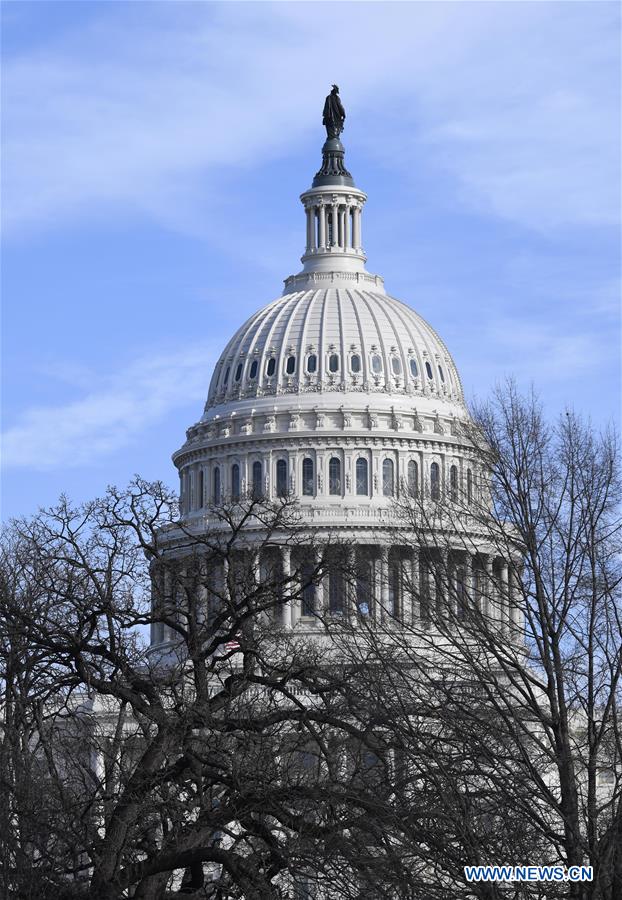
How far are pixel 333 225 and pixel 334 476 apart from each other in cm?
2148

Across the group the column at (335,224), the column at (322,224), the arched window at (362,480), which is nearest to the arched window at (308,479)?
the arched window at (362,480)

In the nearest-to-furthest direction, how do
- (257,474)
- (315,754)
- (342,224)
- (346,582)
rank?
1. (315,754)
2. (346,582)
3. (257,474)
4. (342,224)

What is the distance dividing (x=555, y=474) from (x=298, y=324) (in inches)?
3747

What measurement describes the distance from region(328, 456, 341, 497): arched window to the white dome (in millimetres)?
5063

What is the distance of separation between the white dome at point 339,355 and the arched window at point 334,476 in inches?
199

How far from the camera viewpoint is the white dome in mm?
127938

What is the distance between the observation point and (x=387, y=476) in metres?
125

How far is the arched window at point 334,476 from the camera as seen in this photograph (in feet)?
410

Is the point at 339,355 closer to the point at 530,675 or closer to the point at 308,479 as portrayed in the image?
the point at 308,479

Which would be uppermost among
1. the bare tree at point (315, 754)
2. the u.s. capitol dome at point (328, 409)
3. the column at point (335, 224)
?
the column at point (335, 224)

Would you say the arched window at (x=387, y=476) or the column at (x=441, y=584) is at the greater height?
the arched window at (x=387, y=476)

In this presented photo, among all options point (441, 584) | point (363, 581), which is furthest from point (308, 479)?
point (441, 584)

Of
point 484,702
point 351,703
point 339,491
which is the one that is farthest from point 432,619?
point 339,491

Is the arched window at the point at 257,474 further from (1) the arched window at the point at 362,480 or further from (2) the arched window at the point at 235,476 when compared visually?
(1) the arched window at the point at 362,480
